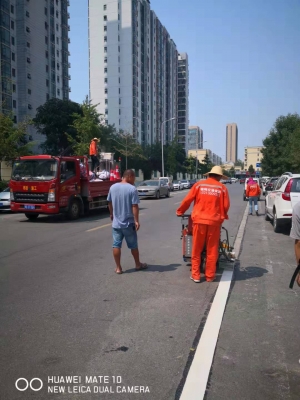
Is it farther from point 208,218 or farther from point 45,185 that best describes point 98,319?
point 45,185

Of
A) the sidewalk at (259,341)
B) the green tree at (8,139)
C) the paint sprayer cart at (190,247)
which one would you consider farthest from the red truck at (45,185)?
the green tree at (8,139)

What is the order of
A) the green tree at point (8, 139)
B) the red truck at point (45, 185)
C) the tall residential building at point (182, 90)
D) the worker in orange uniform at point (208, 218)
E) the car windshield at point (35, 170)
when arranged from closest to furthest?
the worker in orange uniform at point (208, 218) < the red truck at point (45, 185) < the car windshield at point (35, 170) < the green tree at point (8, 139) < the tall residential building at point (182, 90)

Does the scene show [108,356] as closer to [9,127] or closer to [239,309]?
[239,309]

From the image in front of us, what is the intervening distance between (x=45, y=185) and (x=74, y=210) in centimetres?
174

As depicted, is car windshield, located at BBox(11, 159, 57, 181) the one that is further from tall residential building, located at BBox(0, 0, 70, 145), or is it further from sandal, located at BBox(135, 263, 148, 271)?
tall residential building, located at BBox(0, 0, 70, 145)

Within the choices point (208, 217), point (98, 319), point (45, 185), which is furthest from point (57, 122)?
point (98, 319)

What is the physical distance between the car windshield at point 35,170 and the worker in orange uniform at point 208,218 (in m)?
8.74

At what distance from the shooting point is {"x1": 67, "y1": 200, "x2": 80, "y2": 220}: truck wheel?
14320mm

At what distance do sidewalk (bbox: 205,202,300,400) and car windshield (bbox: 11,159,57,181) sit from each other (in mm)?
8773

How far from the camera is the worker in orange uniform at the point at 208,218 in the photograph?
5762 mm

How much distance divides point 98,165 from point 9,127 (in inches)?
482

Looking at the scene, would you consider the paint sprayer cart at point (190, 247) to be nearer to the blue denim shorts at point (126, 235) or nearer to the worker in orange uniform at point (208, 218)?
the worker in orange uniform at point (208, 218)

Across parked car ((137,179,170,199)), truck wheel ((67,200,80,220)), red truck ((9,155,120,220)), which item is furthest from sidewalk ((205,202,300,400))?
parked car ((137,179,170,199))

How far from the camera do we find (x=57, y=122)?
167ft
